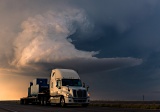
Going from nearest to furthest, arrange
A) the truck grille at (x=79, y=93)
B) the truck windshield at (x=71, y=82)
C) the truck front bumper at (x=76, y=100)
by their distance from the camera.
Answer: the truck front bumper at (x=76, y=100) → the truck grille at (x=79, y=93) → the truck windshield at (x=71, y=82)

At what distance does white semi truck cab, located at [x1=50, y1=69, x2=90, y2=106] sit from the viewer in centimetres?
3584

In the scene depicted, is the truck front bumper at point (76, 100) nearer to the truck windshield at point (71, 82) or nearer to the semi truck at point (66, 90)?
the semi truck at point (66, 90)

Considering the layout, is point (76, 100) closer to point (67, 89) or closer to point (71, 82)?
point (67, 89)

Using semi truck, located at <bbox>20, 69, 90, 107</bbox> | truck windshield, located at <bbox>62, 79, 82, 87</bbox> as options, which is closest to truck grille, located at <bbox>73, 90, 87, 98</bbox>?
semi truck, located at <bbox>20, 69, 90, 107</bbox>

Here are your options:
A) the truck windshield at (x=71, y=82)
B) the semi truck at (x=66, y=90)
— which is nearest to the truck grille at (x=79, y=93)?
the semi truck at (x=66, y=90)

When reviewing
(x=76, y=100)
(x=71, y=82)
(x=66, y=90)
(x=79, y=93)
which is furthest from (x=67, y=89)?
(x=76, y=100)

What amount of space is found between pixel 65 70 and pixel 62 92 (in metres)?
2.92

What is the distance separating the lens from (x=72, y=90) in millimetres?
35844

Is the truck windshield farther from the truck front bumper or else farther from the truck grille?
the truck front bumper

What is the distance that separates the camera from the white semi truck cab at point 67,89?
35.8 m

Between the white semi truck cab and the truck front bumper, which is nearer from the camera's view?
the truck front bumper

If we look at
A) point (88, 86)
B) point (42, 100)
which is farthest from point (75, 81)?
point (42, 100)

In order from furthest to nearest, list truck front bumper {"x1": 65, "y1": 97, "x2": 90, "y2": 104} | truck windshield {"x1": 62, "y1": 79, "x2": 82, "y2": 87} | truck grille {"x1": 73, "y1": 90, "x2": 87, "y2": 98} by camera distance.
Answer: truck windshield {"x1": 62, "y1": 79, "x2": 82, "y2": 87} < truck grille {"x1": 73, "y1": 90, "x2": 87, "y2": 98} < truck front bumper {"x1": 65, "y1": 97, "x2": 90, "y2": 104}

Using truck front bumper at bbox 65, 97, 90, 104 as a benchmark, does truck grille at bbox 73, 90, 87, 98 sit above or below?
above
